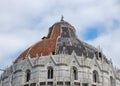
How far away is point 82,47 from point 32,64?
10.1 metres

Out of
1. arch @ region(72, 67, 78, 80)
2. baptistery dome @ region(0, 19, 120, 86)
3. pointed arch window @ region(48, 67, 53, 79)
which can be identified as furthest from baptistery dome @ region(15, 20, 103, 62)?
pointed arch window @ region(48, 67, 53, 79)

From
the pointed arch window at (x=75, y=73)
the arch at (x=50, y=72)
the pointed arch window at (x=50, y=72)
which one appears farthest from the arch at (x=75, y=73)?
the pointed arch window at (x=50, y=72)

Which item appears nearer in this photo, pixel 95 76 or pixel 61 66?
pixel 61 66

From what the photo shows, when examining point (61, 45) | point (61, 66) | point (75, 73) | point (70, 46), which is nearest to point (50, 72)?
point (61, 66)

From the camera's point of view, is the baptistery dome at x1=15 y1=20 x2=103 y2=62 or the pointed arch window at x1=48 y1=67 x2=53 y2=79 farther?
the baptistery dome at x1=15 y1=20 x2=103 y2=62

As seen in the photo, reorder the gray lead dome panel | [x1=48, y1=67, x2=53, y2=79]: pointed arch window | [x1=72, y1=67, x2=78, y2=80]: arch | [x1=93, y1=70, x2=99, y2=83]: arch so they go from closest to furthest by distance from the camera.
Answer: [x1=48, y1=67, x2=53, y2=79]: pointed arch window, [x1=72, y1=67, x2=78, y2=80]: arch, [x1=93, y1=70, x2=99, y2=83]: arch, the gray lead dome panel

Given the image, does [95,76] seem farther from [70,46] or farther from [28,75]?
[28,75]

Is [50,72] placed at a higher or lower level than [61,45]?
lower

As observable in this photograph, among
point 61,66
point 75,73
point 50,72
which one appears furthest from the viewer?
point 75,73

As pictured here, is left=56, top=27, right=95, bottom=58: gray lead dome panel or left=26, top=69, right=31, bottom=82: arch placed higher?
left=56, top=27, right=95, bottom=58: gray lead dome panel

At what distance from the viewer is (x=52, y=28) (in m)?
72.2

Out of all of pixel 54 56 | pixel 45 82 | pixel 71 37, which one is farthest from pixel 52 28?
pixel 45 82

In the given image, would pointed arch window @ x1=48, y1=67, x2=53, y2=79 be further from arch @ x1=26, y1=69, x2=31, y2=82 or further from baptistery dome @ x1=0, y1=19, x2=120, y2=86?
arch @ x1=26, y1=69, x2=31, y2=82

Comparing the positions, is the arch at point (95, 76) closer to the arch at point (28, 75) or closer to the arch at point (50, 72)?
the arch at point (50, 72)
